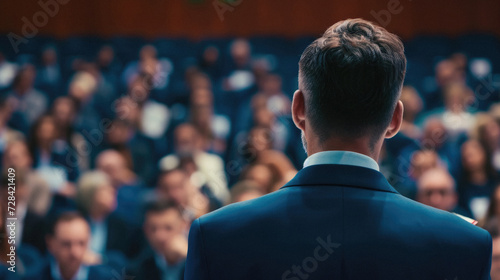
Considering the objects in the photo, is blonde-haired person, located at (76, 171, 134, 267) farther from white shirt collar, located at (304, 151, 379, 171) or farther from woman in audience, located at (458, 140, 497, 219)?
white shirt collar, located at (304, 151, 379, 171)

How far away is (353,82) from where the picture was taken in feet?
0.98

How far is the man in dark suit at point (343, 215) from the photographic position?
276 millimetres

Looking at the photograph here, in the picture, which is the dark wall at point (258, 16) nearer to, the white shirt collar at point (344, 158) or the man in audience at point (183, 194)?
the man in audience at point (183, 194)

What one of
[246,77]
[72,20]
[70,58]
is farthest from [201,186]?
[72,20]

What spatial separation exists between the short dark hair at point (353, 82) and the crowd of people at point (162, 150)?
99 cm

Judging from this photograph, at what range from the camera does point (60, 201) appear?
1357mm

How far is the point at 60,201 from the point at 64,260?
19 cm

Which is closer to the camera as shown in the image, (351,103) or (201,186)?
(351,103)

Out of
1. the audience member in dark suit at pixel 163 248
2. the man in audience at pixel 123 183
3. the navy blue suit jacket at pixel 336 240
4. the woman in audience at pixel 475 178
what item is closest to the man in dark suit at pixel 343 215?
the navy blue suit jacket at pixel 336 240

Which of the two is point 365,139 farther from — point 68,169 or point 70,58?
point 70,58

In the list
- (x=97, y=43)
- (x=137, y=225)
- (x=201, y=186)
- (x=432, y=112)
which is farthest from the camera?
(x=97, y=43)

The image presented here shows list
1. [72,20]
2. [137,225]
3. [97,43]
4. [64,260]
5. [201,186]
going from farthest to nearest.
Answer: [72,20] < [97,43] < [201,186] < [137,225] < [64,260]

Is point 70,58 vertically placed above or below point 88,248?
above

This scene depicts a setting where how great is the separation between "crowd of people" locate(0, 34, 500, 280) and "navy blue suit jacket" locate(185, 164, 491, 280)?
3.23 feet
